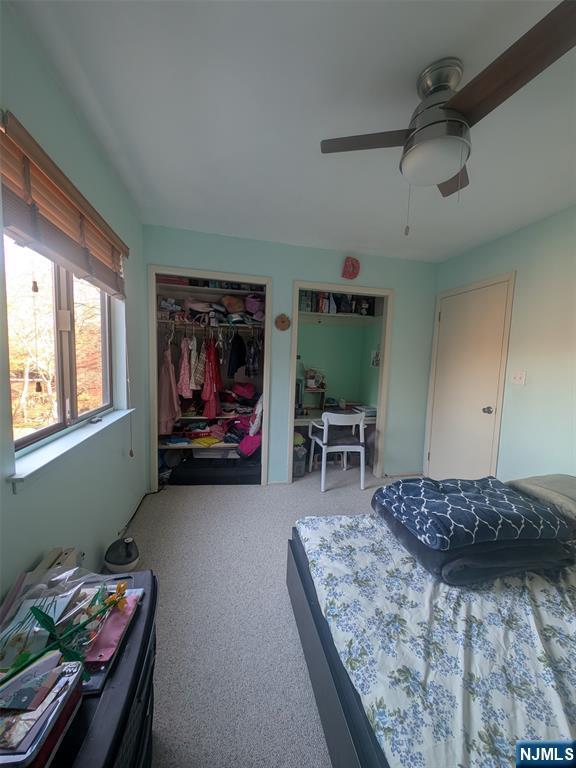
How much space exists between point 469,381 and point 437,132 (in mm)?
2278

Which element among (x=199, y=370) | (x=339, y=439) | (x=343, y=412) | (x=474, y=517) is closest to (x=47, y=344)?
(x=199, y=370)

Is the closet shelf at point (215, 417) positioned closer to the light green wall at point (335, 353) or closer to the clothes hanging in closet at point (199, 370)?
the clothes hanging in closet at point (199, 370)

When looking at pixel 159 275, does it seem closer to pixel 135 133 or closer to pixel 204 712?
pixel 135 133

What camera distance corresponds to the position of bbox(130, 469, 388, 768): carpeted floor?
99 centimetres

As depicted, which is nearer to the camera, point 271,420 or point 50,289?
point 50,289

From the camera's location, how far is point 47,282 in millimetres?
1320

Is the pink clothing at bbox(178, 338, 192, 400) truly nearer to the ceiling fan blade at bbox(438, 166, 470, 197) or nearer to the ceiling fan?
the ceiling fan

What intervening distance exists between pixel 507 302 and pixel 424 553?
224 centimetres

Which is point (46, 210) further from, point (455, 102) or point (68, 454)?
point (455, 102)

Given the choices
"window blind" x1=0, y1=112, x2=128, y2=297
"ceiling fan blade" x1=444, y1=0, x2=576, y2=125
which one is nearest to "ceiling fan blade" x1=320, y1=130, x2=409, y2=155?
"ceiling fan blade" x1=444, y1=0, x2=576, y2=125

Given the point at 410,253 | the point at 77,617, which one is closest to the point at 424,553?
the point at 77,617

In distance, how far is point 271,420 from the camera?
2916 mm


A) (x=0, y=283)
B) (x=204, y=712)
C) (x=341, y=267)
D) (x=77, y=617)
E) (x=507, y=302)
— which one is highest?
(x=341, y=267)

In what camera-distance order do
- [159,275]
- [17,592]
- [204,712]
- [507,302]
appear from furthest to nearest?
1. [159,275]
2. [507,302]
3. [204,712]
4. [17,592]
